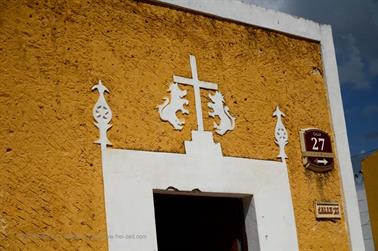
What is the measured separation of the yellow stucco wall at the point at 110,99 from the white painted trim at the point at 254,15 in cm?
8

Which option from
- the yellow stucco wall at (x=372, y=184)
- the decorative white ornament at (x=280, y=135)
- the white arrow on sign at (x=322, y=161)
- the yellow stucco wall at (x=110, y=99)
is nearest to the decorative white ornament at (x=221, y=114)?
the yellow stucco wall at (x=110, y=99)

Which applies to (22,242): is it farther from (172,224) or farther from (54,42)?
(172,224)

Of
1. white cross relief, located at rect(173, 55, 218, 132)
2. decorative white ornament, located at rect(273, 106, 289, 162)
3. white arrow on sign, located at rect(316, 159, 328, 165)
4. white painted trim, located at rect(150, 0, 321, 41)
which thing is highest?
white painted trim, located at rect(150, 0, 321, 41)

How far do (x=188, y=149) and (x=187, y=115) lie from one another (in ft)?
1.01

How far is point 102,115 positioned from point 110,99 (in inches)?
6.3

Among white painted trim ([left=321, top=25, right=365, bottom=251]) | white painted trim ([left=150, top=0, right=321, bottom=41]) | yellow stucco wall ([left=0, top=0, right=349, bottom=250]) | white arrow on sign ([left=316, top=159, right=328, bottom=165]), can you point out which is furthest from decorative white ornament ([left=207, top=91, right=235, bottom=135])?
white painted trim ([left=321, top=25, right=365, bottom=251])

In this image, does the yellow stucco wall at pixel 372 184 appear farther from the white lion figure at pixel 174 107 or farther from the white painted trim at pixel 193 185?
the white lion figure at pixel 174 107

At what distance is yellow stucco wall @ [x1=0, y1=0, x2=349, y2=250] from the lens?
4621mm

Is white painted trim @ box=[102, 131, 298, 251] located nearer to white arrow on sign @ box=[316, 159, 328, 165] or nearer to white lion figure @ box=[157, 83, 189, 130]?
white lion figure @ box=[157, 83, 189, 130]

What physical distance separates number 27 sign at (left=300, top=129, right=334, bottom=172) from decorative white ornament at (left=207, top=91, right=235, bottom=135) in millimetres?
895

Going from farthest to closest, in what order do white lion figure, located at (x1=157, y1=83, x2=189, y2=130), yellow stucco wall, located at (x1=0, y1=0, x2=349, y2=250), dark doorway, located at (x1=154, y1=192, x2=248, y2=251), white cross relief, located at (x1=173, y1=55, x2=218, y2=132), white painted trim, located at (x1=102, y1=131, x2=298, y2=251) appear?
dark doorway, located at (x1=154, y1=192, x2=248, y2=251)
white cross relief, located at (x1=173, y1=55, x2=218, y2=132)
white lion figure, located at (x1=157, y1=83, x2=189, y2=130)
white painted trim, located at (x1=102, y1=131, x2=298, y2=251)
yellow stucco wall, located at (x1=0, y1=0, x2=349, y2=250)

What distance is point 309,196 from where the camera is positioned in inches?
248

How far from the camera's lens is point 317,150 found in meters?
6.53

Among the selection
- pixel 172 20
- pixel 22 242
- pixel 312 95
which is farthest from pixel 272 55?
pixel 22 242
